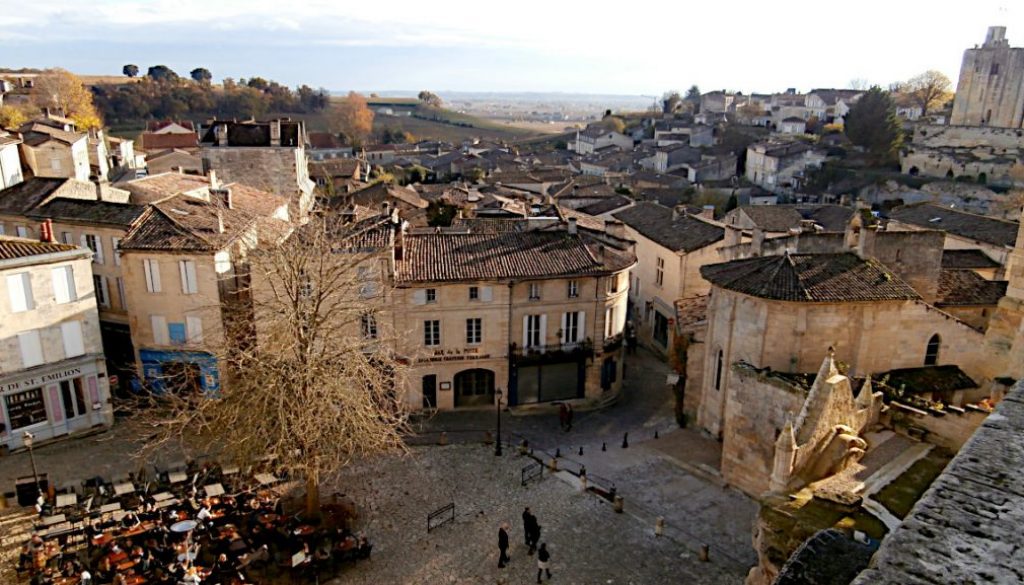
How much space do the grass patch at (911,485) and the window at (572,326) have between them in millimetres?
14630

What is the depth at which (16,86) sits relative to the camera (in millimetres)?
90438

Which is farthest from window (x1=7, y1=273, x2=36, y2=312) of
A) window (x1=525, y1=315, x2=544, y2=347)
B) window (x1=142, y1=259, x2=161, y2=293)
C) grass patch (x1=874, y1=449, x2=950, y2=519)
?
grass patch (x1=874, y1=449, x2=950, y2=519)

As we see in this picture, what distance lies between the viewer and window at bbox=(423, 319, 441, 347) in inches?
1145

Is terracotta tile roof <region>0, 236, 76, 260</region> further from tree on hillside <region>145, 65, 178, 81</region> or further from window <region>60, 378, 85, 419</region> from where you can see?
tree on hillside <region>145, 65, 178, 81</region>

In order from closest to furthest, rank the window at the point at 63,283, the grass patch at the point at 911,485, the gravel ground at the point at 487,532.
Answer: the grass patch at the point at 911,485
the gravel ground at the point at 487,532
the window at the point at 63,283

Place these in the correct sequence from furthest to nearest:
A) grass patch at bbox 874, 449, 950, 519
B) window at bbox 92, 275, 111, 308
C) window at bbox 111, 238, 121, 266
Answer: window at bbox 92, 275, 111, 308 < window at bbox 111, 238, 121, 266 < grass patch at bbox 874, 449, 950, 519

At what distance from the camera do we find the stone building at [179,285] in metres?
28.0

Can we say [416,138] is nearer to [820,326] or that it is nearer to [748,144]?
[748,144]

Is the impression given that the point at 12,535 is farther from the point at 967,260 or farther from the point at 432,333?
the point at 967,260

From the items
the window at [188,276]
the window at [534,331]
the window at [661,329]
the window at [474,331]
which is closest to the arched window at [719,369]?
the window at [534,331]

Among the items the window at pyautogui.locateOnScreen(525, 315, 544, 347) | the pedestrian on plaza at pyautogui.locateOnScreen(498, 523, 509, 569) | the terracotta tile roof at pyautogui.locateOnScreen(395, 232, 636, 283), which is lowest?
the pedestrian on plaza at pyautogui.locateOnScreen(498, 523, 509, 569)

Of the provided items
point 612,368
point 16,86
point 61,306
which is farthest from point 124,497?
point 16,86

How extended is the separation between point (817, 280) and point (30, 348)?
27825mm

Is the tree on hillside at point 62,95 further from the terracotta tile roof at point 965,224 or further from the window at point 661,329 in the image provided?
the terracotta tile roof at point 965,224
